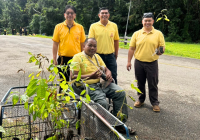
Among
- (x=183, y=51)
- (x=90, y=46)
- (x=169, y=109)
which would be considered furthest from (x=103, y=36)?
(x=183, y=51)

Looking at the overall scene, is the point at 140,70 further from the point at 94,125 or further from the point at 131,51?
the point at 94,125

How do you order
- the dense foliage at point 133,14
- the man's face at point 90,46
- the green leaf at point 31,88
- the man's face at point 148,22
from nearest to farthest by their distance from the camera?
the green leaf at point 31,88 → the man's face at point 90,46 → the man's face at point 148,22 → the dense foliage at point 133,14

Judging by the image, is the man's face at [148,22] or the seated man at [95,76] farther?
the man's face at [148,22]

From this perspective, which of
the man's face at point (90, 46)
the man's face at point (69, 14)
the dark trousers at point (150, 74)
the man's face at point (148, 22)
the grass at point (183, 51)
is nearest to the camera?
the man's face at point (90, 46)

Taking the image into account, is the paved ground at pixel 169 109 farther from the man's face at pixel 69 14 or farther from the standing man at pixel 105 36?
Result: the man's face at pixel 69 14

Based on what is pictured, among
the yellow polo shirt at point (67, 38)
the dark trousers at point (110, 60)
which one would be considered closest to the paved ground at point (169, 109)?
the dark trousers at point (110, 60)

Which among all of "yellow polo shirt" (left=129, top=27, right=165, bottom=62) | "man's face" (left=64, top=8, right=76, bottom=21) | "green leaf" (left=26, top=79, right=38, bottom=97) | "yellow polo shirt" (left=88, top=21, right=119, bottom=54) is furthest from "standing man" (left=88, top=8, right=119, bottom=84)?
"green leaf" (left=26, top=79, right=38, bottom=97)

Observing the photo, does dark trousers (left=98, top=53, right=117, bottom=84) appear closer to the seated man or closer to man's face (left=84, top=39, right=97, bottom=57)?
the seated man

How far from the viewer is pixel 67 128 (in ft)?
8.25

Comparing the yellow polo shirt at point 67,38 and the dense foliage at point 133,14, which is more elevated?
the dense foliage at point 133,14

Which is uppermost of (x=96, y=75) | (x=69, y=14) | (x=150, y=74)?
(x=69, y=14)

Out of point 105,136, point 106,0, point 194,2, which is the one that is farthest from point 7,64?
point 106,0

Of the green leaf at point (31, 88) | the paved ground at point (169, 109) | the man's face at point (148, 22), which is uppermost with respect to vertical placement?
the man's face at point (148, 22)

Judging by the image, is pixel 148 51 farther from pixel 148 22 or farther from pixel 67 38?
pixel 67 38
